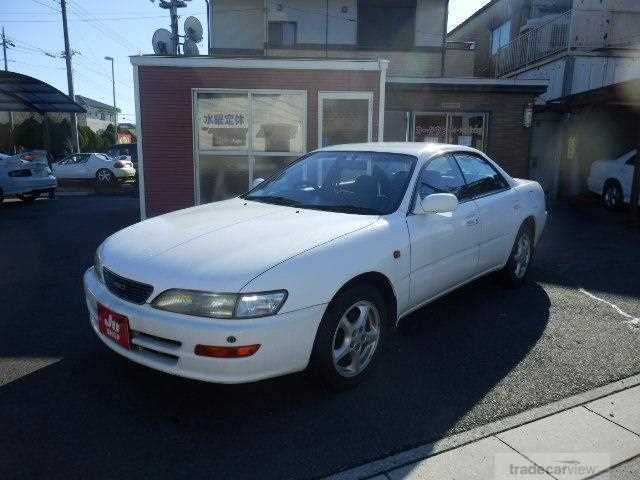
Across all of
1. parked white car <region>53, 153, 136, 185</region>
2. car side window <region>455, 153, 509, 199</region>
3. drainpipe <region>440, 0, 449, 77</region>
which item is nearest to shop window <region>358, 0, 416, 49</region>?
drainpipe <region>440, 0, 449, 77</region>

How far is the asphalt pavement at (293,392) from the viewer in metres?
2.51

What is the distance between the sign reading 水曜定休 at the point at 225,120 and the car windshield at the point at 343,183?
17.2 feet

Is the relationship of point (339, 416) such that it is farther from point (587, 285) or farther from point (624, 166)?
point (624, 166)

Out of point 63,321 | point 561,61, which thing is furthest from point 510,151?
point 63,321

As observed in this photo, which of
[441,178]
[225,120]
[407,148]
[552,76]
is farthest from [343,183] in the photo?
[552,76]

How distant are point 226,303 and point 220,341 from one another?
19cm

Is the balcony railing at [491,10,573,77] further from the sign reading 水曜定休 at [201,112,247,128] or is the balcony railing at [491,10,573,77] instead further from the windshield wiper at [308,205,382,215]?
the windshield wiper at [308,205,382,215]

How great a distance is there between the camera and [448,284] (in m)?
3.95

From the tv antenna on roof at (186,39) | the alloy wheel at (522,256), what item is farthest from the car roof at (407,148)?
the tv antenna on roof at (186,39)

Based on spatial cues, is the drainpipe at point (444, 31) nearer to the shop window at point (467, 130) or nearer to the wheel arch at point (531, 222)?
the shop window at point (467, 130)

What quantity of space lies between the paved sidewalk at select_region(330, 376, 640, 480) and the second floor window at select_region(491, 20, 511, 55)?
2131 centimetres

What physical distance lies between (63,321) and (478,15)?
80.7 feet

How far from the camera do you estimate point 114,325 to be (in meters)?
2.84

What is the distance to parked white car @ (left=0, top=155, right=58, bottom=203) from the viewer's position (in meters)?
12.1
